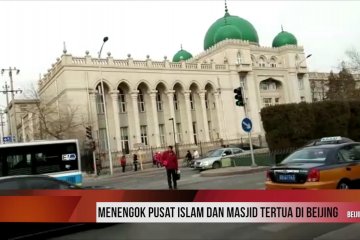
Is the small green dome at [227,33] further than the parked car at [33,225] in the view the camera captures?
Yes

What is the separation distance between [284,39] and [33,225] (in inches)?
2981

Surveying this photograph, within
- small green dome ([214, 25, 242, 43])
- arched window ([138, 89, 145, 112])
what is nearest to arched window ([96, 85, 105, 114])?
arched window ([138, 89, 145, 112])

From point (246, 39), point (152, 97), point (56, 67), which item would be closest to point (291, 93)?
point (246, 39)

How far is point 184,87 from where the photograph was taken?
202 feet

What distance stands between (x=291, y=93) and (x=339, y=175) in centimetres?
6469

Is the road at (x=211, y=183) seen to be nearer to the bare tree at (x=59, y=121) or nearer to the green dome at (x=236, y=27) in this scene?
the bare tree at (x=59, y=121)

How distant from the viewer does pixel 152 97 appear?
58.7 metres

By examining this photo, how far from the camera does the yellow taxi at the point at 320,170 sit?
31.1 ft

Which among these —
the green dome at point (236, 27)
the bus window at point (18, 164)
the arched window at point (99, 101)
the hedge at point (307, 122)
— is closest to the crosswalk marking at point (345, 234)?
the bus window at point (18, 164)

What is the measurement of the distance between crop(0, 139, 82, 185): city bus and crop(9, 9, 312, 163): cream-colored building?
1171 inches

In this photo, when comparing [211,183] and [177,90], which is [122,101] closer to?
[177,90]

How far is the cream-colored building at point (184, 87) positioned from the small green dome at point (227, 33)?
6.0 inches

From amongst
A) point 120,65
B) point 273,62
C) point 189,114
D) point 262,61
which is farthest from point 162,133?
point 273,62

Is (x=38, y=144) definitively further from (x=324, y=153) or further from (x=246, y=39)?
(x=246, y=39)
